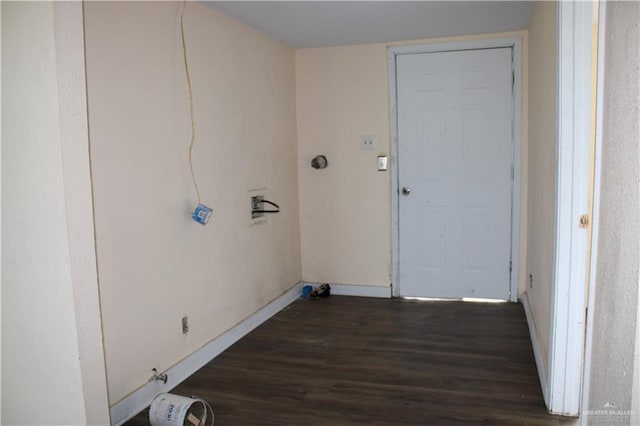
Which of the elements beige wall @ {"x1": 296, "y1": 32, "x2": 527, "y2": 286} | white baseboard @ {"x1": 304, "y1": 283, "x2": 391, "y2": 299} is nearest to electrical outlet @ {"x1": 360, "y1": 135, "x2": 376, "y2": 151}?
beige wall @ {"x1": 296, "y1": 32, "x2": 527, "y2": 286}

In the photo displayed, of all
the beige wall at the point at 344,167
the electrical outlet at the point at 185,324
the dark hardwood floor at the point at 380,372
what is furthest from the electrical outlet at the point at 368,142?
the electrical outlet at the point at 185,324

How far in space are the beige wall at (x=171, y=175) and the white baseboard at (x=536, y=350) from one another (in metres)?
1.96

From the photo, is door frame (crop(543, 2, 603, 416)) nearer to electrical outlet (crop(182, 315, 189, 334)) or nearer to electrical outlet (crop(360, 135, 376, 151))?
electrical outlet (crop(182, 315, 189, 334))

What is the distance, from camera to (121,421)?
2.53 m

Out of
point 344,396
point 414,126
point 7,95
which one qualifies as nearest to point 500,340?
point 344,396

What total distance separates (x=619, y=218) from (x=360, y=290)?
3.62 meters

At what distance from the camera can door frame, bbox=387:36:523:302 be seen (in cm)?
427

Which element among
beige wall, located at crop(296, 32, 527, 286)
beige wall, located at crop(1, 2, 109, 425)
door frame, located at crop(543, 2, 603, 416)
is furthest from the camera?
beige wall, located at crop(296, 32, 527, 286)

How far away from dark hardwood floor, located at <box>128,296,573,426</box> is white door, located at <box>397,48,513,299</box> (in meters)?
0.41

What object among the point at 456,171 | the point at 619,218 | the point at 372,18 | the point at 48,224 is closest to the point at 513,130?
the point at 456,171

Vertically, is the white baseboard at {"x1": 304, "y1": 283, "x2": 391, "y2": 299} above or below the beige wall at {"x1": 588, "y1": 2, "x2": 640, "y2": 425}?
below

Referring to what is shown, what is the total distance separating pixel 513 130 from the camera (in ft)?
14.2

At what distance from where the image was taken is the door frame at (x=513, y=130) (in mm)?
4270

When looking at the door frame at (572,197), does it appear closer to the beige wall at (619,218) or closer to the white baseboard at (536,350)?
the white baseboard at (536,350)
